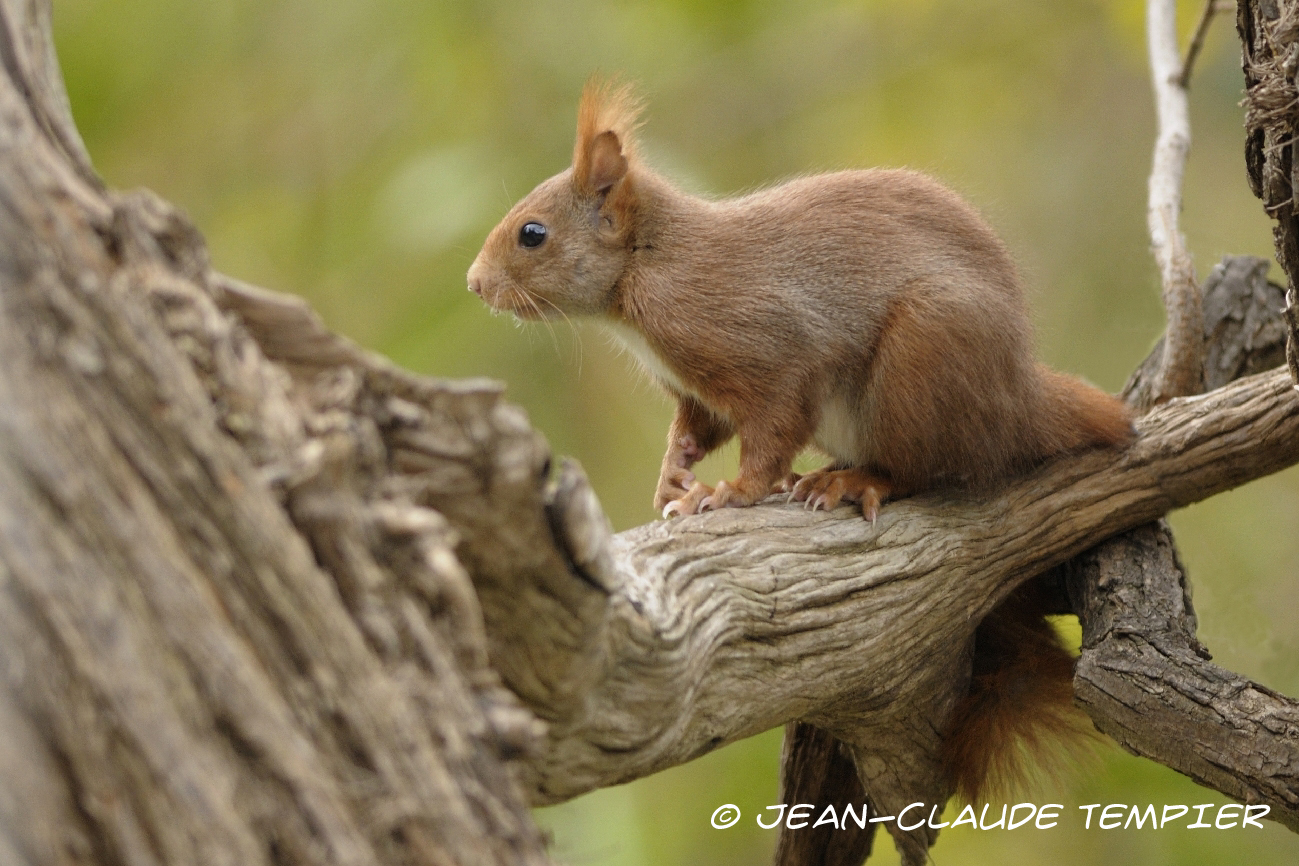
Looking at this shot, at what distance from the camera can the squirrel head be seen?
3.33 meters

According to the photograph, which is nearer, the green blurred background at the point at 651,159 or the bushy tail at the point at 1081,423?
the bushy tail at the point at 1081,423

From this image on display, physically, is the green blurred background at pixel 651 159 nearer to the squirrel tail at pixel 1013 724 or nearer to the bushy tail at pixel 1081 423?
the bushy tail at pixel 1081 423

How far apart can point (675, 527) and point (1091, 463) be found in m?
1.29

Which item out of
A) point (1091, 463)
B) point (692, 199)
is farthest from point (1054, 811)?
point (692, 199)

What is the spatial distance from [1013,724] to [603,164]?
185 centimetres

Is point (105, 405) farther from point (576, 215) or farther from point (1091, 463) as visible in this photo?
point (1091, 463)

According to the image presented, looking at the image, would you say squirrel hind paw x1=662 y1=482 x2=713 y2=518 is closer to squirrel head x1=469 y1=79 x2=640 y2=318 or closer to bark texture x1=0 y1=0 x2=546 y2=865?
squirrel head x1=469 y1=79 x2=640 y2=318

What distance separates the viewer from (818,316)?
3.08m

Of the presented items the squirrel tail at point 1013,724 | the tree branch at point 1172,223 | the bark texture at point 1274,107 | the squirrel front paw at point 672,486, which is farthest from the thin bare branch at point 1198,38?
the squirrel front paw at point 672,486

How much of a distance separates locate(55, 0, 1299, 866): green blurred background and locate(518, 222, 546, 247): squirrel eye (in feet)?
2.43

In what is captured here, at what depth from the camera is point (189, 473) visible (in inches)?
50.1

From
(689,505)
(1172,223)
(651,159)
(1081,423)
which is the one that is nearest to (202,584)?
(689,505)

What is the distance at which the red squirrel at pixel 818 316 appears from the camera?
9.86 ft

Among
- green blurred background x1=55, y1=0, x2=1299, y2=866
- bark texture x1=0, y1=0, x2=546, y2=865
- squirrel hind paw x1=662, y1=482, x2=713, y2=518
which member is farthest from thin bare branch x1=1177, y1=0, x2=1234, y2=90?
bark texture x1=0, y1=0, x2=546, y2=865
